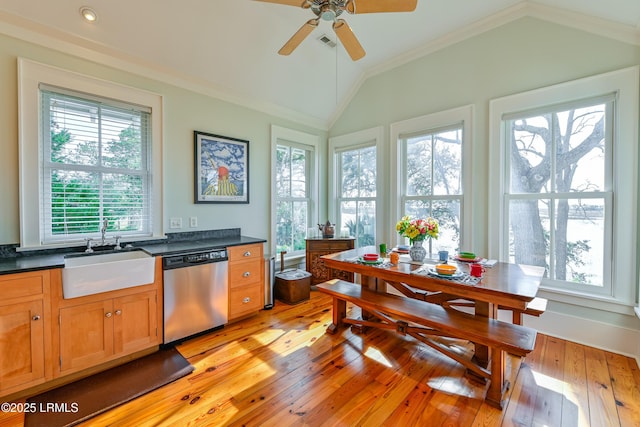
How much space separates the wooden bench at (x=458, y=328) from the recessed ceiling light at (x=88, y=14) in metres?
3.18

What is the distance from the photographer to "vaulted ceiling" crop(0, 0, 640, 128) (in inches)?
85.2

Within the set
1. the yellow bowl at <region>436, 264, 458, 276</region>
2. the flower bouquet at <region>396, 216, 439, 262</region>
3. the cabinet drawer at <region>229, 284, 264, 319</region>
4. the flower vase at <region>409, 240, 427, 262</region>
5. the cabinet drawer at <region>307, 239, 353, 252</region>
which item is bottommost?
the cabinet drawer at <region>229, 284, 264, 319</region>

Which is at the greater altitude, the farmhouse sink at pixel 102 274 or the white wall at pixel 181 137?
the white wall at pixel 181 137

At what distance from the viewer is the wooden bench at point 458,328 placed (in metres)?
1.66

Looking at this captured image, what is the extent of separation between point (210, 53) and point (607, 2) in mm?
3587

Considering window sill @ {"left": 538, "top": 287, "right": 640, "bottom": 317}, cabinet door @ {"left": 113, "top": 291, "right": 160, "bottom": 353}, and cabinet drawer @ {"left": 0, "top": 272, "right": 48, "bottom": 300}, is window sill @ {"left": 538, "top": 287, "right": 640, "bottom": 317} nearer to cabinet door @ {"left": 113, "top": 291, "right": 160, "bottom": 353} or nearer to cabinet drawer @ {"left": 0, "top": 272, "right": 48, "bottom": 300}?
cabinet door @ {"left": 113, "top": 291, "right": 160, "bottom": 353}

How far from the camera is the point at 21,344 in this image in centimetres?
171

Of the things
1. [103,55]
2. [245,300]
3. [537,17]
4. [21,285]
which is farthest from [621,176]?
[103,55]

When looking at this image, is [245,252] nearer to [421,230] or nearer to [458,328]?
[421,230]

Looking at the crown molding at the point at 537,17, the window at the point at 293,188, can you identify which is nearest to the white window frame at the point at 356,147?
the window at the point at 293,188

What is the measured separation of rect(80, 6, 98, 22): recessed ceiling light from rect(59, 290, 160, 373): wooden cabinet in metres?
2.34

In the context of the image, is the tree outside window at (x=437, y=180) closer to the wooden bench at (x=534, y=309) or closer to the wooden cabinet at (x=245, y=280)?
the wooden bench at (x=534, y=309)

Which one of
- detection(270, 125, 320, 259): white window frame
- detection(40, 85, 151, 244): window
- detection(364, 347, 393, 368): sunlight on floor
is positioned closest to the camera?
detection(364, 347, 393, 368): sunlight on floor

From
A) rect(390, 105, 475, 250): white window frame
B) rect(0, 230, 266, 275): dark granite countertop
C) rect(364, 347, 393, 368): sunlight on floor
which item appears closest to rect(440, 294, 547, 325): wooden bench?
rect(364, 347, 393, 368): sunlight on floor
